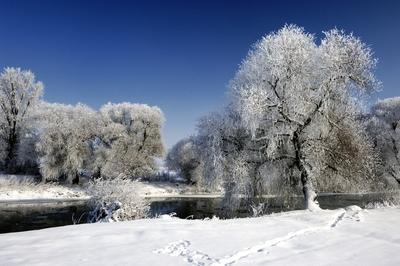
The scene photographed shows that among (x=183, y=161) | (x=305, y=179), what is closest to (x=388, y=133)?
(x=305, y=179)

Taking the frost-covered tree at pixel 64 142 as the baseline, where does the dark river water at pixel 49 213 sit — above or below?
below

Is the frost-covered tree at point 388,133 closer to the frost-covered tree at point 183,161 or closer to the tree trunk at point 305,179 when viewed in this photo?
the tree trunk at point 305,179

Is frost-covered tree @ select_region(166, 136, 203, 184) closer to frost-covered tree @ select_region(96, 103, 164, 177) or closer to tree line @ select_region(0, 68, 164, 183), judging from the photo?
frost-covered tree @ select_region(96, 103, 164, 177)

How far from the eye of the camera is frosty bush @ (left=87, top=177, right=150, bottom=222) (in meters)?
17.2

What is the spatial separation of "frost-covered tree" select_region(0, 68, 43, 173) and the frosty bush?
3127 cm

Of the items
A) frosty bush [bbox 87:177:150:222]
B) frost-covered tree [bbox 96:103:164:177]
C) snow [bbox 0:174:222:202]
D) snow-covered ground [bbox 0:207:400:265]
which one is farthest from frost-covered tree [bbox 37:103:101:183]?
snow-covered ground [bbox 0:207:400:265]

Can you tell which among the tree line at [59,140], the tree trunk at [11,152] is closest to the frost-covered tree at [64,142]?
the tree line at [59,140]

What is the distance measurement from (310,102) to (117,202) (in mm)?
10055

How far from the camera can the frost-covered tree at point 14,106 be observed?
46375 mm

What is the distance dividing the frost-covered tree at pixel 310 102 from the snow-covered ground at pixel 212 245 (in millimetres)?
7703

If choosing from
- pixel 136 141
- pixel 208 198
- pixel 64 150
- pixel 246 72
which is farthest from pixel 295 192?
pixel 136 141

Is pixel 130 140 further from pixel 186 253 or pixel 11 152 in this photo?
pixel 186 253

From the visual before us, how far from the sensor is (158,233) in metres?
9.58

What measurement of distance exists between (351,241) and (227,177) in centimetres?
1205
